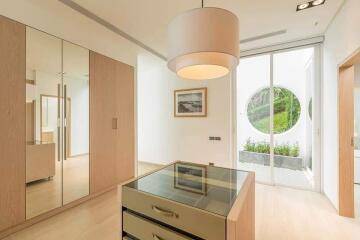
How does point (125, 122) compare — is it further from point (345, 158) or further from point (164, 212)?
point (345, 158)

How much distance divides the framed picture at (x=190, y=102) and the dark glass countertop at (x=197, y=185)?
2313 millimetres

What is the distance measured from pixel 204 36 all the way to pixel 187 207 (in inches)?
39.6

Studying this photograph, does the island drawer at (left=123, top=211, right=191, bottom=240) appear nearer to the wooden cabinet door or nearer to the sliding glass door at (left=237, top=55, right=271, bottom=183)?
the wooden cabinet door

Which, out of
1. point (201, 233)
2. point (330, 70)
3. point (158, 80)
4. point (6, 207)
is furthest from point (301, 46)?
point (6, 207)

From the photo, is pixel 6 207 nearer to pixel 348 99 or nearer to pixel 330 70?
pixel 348 99

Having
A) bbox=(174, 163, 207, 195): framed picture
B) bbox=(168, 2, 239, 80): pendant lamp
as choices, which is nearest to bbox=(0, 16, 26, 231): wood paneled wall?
bbox=(174, 163, 207, 195): framed picture

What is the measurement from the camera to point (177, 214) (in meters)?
1.05

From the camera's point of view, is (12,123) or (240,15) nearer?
(12,123)

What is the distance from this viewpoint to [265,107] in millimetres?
3646

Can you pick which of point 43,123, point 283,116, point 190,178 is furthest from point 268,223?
point 43,123

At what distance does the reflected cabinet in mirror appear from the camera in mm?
2188

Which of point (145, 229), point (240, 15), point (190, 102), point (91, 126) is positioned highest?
point (240, 15)

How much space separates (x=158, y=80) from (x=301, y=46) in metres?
3.13

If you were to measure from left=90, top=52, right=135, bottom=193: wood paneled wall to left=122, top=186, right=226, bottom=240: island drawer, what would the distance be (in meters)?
1.97
